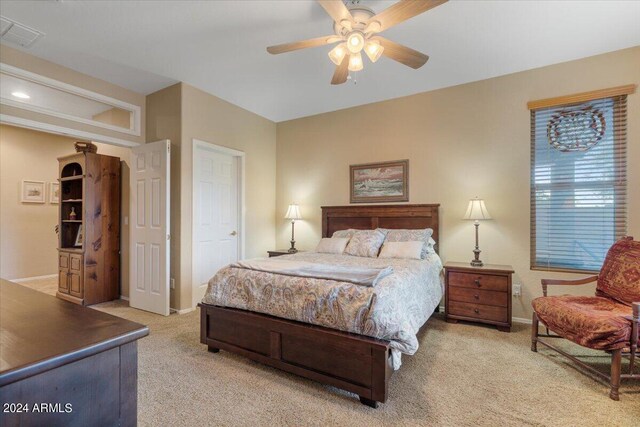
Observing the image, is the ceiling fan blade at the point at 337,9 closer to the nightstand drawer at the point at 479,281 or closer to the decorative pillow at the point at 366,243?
the decorative pillow at the point at 366,243

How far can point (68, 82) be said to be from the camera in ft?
10.9

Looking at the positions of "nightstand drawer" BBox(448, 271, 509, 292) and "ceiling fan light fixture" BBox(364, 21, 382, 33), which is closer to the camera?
"ceiling fan light fixture" BBox(364, 21, 382, 33)

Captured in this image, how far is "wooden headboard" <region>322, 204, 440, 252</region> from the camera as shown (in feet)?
12.7

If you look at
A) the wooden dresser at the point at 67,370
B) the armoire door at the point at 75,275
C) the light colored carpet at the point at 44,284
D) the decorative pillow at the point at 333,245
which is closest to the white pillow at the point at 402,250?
the decorative pillow at the point at 333,245

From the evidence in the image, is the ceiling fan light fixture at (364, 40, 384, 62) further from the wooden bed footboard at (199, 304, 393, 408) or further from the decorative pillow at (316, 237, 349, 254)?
the decorative pillow at (316, 237, 349, 254)

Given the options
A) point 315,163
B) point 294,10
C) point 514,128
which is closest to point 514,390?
point 514,128

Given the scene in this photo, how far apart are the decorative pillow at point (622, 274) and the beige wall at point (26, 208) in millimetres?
6217

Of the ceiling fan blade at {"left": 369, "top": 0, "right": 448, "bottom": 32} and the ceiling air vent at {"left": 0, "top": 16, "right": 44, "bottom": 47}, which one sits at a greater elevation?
the ceiling air vent at {"left": 0, "top": 16, "right": 44, "bottom": 47}

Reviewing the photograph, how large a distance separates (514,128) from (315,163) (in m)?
2.74

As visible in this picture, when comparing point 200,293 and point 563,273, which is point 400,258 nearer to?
point 563,273

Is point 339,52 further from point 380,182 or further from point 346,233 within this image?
point 346,233

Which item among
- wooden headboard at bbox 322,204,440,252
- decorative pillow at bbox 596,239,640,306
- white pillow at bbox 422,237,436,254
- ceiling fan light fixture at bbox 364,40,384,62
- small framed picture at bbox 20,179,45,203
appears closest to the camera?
ceiling fan light fixture at bbox 364,40,384,62

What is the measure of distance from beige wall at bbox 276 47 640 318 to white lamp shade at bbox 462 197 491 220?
0.25 meters

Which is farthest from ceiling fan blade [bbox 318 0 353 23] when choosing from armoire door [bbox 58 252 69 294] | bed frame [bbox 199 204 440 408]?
armoire door [bbox 58 252 69 294]
